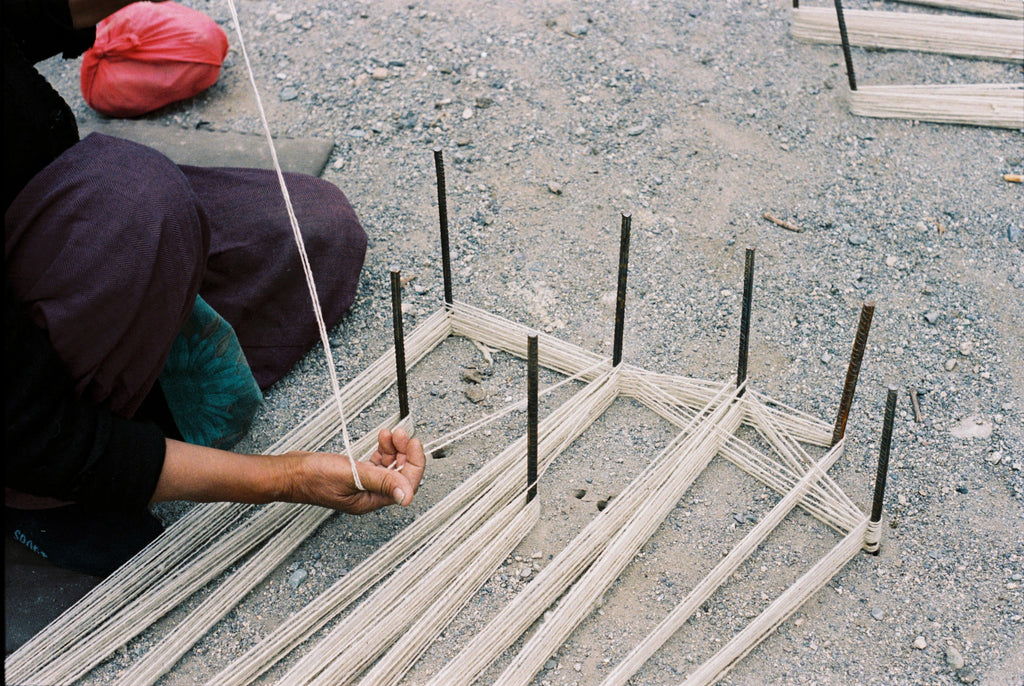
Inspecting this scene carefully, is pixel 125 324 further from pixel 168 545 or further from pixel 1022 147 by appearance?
pixel 1022 147

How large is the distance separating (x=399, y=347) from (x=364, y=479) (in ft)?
1.09

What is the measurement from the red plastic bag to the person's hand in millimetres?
1810

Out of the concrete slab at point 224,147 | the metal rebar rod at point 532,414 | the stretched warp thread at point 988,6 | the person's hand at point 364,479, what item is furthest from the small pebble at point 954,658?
the stretched warp thread at point 988,6

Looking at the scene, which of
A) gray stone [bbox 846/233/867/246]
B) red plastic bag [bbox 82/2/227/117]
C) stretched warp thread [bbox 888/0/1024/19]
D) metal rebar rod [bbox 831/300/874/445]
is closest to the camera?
metal rebar rod [bbox 831/300/874/445]

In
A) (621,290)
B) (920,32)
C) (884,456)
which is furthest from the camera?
(920,32)

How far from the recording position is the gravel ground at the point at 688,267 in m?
1.71

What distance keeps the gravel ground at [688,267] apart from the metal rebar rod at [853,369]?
0.09m

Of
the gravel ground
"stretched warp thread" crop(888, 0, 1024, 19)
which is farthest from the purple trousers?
"stretched warp thread" crop(888, 0, 1024, 19)

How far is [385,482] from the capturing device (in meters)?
1.64

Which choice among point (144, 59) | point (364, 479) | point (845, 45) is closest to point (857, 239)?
point (845, 45)

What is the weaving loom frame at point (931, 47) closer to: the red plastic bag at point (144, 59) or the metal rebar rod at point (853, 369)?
the metal rebar rod at point (853, 369)

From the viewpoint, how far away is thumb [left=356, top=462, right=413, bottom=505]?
163 centimetres

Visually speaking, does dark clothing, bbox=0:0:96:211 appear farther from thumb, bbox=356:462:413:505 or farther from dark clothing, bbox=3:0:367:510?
thumb, bbox=356:462:413:505

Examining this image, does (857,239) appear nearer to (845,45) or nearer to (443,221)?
(845,45)
